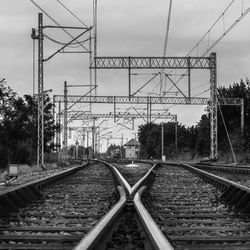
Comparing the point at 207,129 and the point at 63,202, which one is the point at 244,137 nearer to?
the point at 207,129

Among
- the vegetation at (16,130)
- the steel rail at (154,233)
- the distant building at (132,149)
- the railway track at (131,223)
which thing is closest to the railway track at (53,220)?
the railway track at (131,223)

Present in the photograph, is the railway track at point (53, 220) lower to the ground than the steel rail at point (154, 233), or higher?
lower

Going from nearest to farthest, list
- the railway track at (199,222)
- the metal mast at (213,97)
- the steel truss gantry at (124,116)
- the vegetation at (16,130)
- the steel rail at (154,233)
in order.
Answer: the steel rail at (154,233)
the railway track at (199,222)
the vegetation at (16,130)
the metal mast at (213,97)
the steel truss gantry at (124,116)

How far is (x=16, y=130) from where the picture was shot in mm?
42938

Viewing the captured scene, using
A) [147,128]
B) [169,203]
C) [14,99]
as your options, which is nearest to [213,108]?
[14,99]

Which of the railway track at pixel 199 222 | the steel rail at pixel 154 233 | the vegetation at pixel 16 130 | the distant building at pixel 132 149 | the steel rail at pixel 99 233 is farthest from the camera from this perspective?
the distant building at pixel 132 149

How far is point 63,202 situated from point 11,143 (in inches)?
1257

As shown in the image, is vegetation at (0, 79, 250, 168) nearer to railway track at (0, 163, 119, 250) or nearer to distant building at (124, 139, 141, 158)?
railway track at (0, 163, 119, 250)

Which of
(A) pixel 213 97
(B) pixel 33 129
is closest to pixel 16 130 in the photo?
(B) pixel 33 129

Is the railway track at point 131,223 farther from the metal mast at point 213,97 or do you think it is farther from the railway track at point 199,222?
the metal mast at point 213,97

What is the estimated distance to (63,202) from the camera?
11.6m

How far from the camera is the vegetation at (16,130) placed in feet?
139

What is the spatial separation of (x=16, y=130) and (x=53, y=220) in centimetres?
3491

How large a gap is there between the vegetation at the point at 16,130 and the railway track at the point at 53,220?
2971cm
